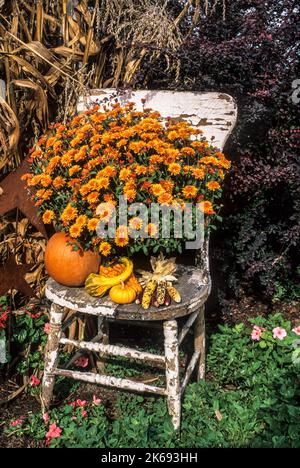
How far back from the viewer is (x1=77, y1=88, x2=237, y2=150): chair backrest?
2.11m

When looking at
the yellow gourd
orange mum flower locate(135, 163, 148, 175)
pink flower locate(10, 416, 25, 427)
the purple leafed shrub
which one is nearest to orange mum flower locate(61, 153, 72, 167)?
orange mum flower locate(135, 163, 148, 175)

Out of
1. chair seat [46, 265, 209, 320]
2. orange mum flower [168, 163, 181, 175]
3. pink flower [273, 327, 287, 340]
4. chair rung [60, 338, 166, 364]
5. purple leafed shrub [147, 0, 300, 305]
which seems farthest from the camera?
purple leafed shrub [147, 0, 300, 305]

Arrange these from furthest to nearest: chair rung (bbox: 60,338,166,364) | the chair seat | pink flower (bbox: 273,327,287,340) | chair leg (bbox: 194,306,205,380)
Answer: pink flower (bbox: 273,327,287,340), chair leg (bbox: 194,306,205,380), chair rung (bbox: 60,338,166,364), the chair seat

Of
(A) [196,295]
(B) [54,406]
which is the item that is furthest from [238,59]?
(B) [54,406]

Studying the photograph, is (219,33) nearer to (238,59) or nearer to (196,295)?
(238,59)

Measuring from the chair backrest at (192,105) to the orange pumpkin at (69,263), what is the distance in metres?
0.54

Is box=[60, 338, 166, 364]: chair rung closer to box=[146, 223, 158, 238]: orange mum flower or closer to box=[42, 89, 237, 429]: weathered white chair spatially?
box=[42, 89, 237, 429]: weathered white chair

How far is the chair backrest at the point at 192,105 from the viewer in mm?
2105

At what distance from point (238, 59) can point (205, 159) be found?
0.83m

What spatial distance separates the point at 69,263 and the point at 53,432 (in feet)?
2.26

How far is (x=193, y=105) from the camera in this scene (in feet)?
7.13

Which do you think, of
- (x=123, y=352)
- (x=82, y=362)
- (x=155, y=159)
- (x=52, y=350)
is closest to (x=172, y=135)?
(x=155, y=159)

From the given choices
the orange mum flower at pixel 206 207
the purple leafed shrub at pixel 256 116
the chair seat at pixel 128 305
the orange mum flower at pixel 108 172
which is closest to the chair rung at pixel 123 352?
the chair seat at pixel 128 305

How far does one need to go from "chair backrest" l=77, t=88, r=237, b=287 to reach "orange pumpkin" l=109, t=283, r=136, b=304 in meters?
0.49
